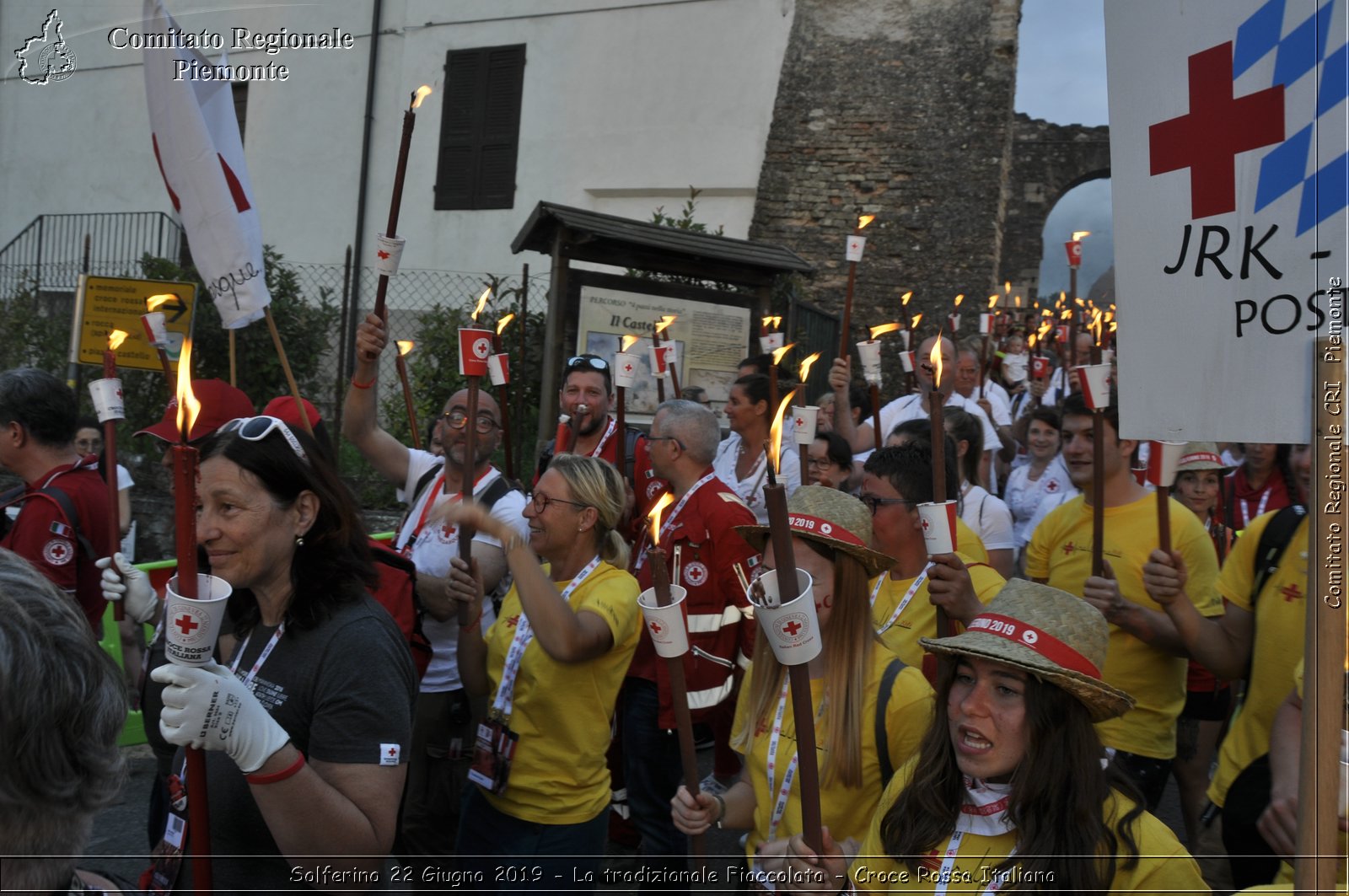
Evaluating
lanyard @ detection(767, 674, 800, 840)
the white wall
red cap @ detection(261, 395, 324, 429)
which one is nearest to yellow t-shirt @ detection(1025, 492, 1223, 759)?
lanyard @ detection(767, 674, 800, 840)

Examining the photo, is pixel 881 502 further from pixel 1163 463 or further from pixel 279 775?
pixel 279 775

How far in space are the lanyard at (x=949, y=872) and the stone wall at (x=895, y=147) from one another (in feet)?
43.5

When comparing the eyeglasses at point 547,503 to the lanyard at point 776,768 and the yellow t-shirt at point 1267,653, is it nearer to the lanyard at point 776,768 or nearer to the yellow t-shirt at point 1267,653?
the lanyard at point 776,768

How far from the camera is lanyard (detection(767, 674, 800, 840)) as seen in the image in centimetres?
268

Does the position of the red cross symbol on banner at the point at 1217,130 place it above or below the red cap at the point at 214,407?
above

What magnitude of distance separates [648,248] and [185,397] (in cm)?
777

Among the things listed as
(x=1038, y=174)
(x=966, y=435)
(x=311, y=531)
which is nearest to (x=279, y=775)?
(x=311, y=531)

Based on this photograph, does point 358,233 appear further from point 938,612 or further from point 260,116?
point 938,612

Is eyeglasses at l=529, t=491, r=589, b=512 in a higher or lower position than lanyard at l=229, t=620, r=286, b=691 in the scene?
higher

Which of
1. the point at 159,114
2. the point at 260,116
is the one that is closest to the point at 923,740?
the point at 159,114

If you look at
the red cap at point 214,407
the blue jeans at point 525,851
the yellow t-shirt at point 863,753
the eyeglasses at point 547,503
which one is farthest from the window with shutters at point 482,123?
the yellow t-shirt at point 863,753

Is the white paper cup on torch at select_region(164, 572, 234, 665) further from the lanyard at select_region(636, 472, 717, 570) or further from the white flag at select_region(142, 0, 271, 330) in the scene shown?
the lanyard at select_region(636, 472, 717, 570)

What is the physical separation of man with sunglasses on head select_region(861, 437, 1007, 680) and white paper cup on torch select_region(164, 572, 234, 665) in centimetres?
231

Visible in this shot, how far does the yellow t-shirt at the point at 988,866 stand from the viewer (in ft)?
6.66
